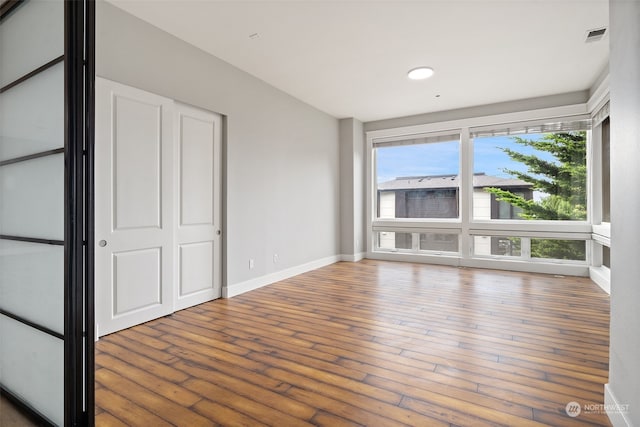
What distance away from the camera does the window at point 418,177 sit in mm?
6285

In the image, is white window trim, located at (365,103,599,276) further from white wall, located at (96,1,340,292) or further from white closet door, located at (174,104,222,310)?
white closet door, located at (174,104,222,310)

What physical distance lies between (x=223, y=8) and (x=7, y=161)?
216cm

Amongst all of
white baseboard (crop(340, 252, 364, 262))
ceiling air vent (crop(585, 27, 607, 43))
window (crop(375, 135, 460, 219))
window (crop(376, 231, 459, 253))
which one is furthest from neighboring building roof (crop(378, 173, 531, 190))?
ceiling air vent (crop(585, 27, 607, 43))

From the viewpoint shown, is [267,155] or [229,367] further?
[267,155]

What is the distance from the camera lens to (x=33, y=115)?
1591mm

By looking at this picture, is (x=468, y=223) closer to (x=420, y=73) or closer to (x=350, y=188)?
(x=350, y=188)

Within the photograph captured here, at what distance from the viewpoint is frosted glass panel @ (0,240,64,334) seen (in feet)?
4.91

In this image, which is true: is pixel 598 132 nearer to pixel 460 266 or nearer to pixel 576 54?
pixel 576 54

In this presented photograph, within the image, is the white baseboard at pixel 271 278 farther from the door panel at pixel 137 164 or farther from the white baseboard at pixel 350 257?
the door panel at pixel 137 164

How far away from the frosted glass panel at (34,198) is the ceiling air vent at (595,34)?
4.65 meters

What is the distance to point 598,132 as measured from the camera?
16.2ft

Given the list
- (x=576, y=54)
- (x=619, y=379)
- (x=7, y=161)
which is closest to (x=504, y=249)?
(x=576, y=54)

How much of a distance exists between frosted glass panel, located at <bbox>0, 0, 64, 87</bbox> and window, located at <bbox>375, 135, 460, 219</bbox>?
5.91 metres

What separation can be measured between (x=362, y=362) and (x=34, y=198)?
214 centimetres
